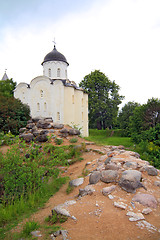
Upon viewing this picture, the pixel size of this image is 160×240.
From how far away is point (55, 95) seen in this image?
1894 centimetres

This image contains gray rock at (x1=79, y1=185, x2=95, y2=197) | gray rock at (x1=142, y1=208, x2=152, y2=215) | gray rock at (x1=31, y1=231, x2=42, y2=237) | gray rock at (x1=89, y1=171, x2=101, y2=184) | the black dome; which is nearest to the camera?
gray rock at (x1=31, y1=231, x2=42, y2=237)

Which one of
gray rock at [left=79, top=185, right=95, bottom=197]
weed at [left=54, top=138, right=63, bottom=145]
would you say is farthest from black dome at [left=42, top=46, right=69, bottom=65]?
gray rock at [left=79, top=185, right=95, bottom=197]

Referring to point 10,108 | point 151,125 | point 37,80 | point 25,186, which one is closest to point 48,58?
point 37,80

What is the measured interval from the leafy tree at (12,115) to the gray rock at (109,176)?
10.8 meters

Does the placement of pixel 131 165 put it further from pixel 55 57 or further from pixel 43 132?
pixel 55 57

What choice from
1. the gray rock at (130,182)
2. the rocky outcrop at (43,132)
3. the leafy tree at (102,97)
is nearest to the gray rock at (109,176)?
the gray rock at (130,182)

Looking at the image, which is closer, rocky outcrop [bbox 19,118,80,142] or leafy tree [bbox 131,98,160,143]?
rocky outcrop [bbox 19,118,80,142]

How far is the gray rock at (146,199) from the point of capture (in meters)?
3.84

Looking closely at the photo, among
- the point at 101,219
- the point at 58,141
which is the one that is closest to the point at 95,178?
the point at 101,219

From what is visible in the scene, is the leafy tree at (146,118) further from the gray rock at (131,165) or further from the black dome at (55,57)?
the black dome at (55,57)

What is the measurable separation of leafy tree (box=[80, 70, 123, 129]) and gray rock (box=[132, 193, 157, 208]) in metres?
25.0

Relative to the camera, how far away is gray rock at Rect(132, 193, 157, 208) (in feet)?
12.6

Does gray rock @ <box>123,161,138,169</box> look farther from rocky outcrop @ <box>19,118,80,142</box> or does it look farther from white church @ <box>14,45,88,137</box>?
white church @ <box>14,45,88,137</box>

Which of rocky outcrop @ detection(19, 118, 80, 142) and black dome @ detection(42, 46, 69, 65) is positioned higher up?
black dome @ detection(42, 46, 69, 65)
